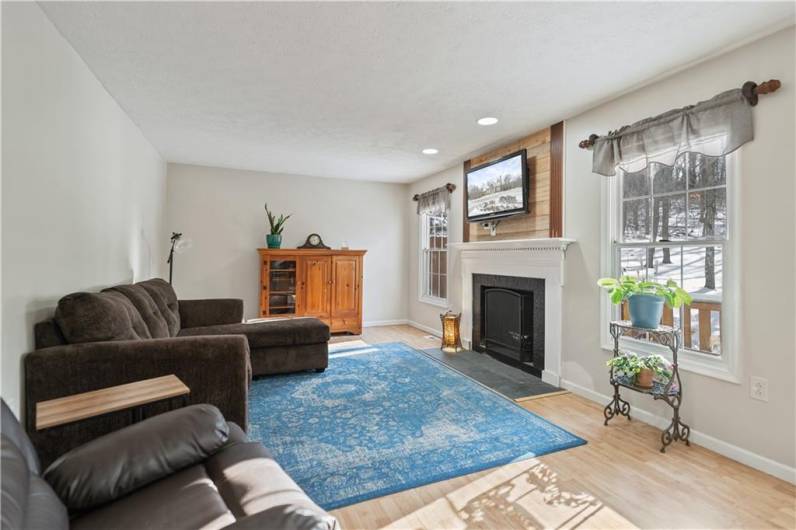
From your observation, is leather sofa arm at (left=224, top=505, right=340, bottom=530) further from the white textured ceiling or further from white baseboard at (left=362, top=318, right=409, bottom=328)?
white baseboard at (left=362, top=318, right=409, bottom=328)

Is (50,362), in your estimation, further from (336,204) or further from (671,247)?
(336,204)

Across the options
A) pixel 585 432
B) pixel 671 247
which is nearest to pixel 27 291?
pixel 585 432

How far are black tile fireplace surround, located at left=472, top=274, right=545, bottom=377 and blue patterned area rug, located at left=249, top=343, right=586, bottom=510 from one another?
0.71 meters

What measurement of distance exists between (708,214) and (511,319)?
208 cm

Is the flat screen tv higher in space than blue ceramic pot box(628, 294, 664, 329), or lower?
higher

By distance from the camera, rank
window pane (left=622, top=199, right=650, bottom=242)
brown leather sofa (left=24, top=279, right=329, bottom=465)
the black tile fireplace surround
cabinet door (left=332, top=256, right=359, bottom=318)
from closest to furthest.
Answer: brown leather sofa (left=24, top=279, right=329, bottom=465), window pane (left=622, top=199, right=650, bottom=242), the black tile fireplace surround, cabinet door (left=332, top=256, right=359, bottom=318)

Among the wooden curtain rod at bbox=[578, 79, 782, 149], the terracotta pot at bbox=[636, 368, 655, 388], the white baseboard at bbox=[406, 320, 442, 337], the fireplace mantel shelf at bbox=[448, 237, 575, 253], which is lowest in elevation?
the white baseboard at bbox=[406, 320, 442, 337]

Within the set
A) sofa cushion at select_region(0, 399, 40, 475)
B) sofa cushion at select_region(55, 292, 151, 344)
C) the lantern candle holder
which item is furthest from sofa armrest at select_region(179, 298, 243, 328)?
sofa cushion at select_region(0, 399, 40, 475)

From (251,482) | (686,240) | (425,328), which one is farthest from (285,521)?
(425,328)

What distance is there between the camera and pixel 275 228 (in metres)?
5.60

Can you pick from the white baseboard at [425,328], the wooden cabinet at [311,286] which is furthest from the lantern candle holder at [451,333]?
the wooden cabinet at [311,286]

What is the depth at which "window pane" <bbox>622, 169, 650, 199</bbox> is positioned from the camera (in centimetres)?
288

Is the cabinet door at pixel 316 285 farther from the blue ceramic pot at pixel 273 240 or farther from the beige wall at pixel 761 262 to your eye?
the beige wall at pixel 761 262

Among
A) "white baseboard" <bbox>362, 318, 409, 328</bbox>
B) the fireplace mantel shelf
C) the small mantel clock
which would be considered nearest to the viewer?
the fireplace mantel shelf
